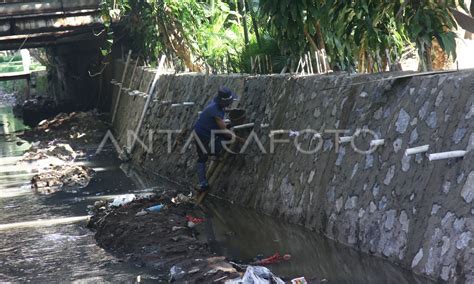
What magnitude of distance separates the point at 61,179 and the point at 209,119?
6.27 metres

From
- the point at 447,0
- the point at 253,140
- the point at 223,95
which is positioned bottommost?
the point at 253,140

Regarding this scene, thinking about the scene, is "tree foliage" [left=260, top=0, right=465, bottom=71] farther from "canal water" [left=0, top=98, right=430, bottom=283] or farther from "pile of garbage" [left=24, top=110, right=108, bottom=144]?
"pile of garbage" [left=24, top=110, right=108, bottom=144]

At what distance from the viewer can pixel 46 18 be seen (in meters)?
26.0

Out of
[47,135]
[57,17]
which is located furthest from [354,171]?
[47,135]

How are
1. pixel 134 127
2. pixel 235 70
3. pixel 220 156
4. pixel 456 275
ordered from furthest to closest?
1. pixel 134 127
2. pixel 235 70
3. pixel 220 156
4. pixel 456 275

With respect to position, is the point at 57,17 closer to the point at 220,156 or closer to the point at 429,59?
the point at 220,156

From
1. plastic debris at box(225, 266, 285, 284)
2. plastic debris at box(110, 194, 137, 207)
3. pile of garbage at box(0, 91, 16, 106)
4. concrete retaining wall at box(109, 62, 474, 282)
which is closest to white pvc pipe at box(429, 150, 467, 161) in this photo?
concrete retaining wall at box(109, 62, 474, 282)

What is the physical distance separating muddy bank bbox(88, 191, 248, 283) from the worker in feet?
2.87

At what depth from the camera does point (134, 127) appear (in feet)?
71.4

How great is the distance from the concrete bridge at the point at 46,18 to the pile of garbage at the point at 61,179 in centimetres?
821

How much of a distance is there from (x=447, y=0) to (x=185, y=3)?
1437 centimetres

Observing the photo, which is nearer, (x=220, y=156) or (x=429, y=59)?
(x=429, y=59)

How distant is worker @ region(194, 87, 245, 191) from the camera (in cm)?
1252

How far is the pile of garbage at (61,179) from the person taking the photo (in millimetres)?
17220
